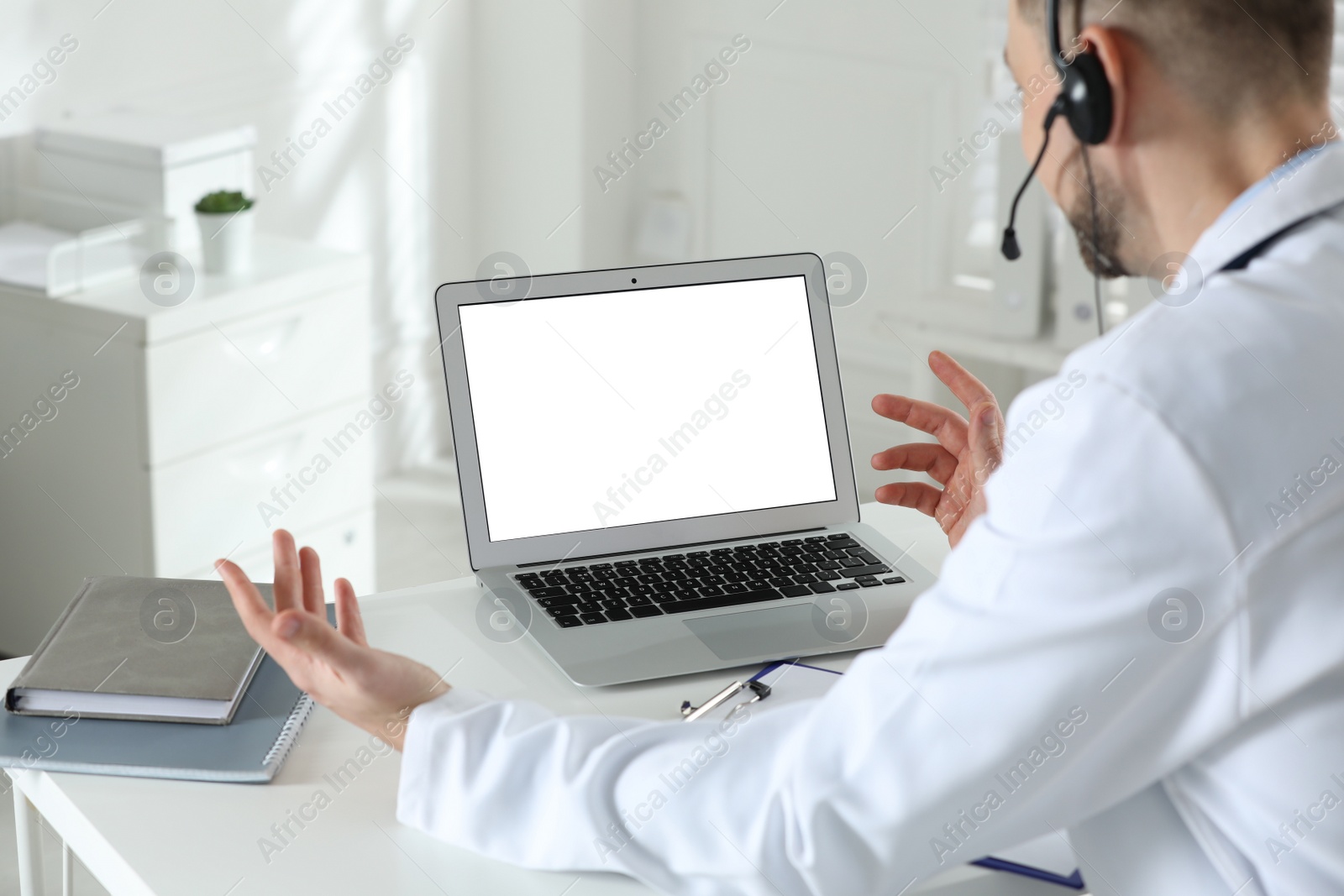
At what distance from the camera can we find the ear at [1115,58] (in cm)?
81

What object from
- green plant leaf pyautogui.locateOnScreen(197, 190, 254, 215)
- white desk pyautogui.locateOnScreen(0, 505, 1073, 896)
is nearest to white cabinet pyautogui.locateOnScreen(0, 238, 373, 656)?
green plant leaf pyautogui.locateOnScreen(197, 190, 254, 215)

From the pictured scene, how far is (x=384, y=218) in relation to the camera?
3.50 m

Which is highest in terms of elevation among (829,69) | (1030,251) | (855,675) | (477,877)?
(829,69)

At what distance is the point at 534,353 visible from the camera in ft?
4.38

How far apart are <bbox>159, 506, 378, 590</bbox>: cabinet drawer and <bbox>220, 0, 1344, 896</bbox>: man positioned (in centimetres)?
174

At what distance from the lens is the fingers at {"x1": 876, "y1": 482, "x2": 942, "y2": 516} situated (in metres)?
1.36

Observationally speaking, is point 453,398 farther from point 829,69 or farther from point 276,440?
point 829,69

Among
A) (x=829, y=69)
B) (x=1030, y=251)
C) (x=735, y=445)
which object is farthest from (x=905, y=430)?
(x=735, y=445)

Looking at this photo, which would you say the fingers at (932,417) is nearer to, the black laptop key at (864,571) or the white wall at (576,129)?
the black laptop key at (864,571)

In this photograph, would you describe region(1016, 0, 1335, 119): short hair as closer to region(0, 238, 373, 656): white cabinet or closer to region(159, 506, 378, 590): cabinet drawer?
region(0, 238, 373, 656): white cabinet

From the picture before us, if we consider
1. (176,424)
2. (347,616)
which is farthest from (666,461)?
(176,424)

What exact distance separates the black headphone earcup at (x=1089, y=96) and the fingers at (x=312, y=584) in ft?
1.98

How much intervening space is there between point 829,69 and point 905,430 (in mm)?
881

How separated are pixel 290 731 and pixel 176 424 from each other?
150 centimetres
